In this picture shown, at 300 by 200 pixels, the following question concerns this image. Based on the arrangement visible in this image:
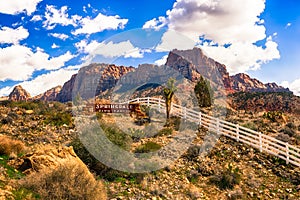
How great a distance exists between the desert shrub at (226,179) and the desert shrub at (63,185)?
7134 mm

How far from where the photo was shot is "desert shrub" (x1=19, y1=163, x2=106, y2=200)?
8492 millimetres

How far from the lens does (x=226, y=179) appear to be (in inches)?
568

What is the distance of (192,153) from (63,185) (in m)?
10.5

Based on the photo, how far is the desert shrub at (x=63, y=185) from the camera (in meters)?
8.49

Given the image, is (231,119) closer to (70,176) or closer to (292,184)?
(292,184)

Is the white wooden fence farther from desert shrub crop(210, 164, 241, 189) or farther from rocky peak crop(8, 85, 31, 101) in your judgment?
rocky peak crop(8, 85, 31, 101)

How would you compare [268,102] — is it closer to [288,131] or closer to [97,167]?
[288,131]

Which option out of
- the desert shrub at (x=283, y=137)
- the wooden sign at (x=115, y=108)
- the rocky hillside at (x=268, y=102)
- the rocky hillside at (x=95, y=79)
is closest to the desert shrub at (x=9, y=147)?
the rocky hillside at (x=95, y=79)

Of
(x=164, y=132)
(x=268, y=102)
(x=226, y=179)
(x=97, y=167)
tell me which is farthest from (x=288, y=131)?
(x=268, y=102)

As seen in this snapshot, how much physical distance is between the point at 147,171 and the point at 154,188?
1607 millimetres

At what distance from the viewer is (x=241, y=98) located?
74.4 m

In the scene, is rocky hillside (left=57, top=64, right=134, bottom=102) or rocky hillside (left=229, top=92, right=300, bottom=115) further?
rocky hillside (left=229, top=92, right=300, bottom=115)

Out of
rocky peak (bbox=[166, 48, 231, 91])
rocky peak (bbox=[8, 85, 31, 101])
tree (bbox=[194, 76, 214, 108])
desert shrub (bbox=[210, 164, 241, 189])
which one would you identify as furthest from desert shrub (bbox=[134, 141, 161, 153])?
rocky peak (bbox=[8, 85, 31, 101])

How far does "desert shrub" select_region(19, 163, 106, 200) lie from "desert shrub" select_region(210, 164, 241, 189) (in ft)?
23.4
